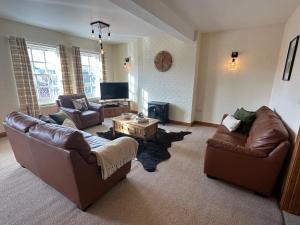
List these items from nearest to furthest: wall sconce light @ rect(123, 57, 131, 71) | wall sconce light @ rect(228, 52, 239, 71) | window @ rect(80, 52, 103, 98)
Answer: wall sconce light @ rect(228, 52, 239, 71)
window @ rect(80, 52, 103, 98)
wall sconce light @ rect(123, 57, 131, 71)

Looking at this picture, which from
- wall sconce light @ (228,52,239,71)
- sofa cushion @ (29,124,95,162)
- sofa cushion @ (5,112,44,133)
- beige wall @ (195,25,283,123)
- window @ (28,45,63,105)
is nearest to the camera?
sofa cushion @ (29,124,95,162)

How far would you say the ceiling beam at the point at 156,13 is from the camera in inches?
76.2

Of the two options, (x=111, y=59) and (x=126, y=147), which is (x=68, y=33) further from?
(x=126, y=147)

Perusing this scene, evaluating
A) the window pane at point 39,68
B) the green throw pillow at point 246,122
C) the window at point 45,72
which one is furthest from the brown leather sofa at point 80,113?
the green throw pillow at point 246,122

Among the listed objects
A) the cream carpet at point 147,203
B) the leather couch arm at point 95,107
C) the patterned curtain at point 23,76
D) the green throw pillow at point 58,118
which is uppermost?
→ the patterned curtain at point 23,76

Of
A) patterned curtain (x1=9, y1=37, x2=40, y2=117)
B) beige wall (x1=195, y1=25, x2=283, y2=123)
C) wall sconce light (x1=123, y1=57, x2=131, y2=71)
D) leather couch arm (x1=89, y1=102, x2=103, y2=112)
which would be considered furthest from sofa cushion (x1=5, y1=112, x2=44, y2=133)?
wall sconce light (x1=123, y1=57, x2=131, y2=71)

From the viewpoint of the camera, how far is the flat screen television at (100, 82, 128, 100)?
521 centimetres

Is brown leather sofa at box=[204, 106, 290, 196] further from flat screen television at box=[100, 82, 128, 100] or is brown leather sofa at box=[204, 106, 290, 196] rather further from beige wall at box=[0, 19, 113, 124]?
beige wall at box=[0, 19, 113, 124]

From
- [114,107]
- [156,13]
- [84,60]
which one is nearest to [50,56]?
[84,60]

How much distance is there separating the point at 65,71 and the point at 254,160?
4924 mm

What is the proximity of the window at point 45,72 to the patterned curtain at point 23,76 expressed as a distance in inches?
11.8

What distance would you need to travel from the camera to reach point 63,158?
4.89 feet

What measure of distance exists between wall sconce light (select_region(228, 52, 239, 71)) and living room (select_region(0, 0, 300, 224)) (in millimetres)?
24

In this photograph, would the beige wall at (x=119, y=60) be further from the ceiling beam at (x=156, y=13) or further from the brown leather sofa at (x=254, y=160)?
the brown leather sofa at (x=254, y=160)
